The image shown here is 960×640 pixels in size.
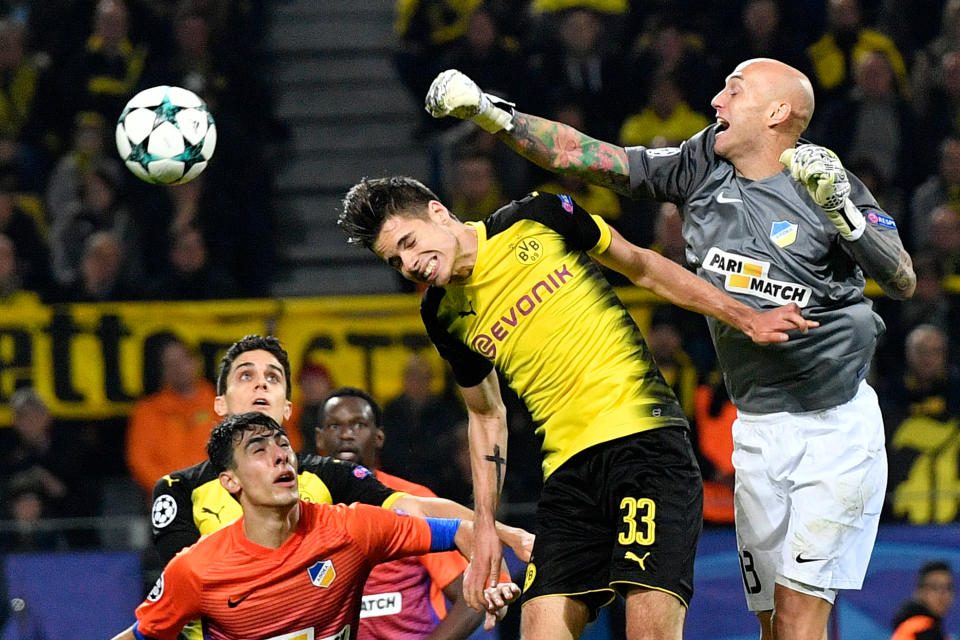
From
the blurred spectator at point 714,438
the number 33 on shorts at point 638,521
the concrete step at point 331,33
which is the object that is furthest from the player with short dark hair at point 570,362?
the concrete step at point 331,33

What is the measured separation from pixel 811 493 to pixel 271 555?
6.12ft

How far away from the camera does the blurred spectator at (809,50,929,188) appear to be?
10.5 meters

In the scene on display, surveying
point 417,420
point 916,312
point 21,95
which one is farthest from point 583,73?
point 21,95

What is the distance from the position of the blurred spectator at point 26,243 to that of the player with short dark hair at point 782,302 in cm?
602

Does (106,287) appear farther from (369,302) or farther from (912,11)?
(912,11)

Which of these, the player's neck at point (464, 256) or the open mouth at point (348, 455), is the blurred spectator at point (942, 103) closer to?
the open mouth at point (348, 455)

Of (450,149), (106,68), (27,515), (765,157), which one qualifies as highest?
(106,68)

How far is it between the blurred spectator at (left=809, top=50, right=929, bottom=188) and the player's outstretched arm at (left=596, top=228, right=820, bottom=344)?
609 centimetres

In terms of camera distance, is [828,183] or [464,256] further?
[464,256]

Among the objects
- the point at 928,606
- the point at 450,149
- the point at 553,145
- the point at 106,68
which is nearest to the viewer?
the point at 553,145

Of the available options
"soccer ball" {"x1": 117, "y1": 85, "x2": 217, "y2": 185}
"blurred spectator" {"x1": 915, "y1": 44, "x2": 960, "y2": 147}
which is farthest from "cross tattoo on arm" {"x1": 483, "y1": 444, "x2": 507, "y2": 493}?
"blurred spectator" {"x1": 915, "y1": 44, "x2": 960, "y2": 147}

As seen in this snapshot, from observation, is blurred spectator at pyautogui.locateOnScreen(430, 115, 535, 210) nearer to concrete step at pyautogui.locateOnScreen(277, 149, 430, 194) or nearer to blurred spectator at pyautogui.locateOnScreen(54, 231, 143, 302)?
concrete step at pyautogui.locateOnScreen(277, 149, 430, 194)

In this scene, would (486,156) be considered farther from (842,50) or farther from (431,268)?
(431,268)

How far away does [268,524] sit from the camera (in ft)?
16.3
